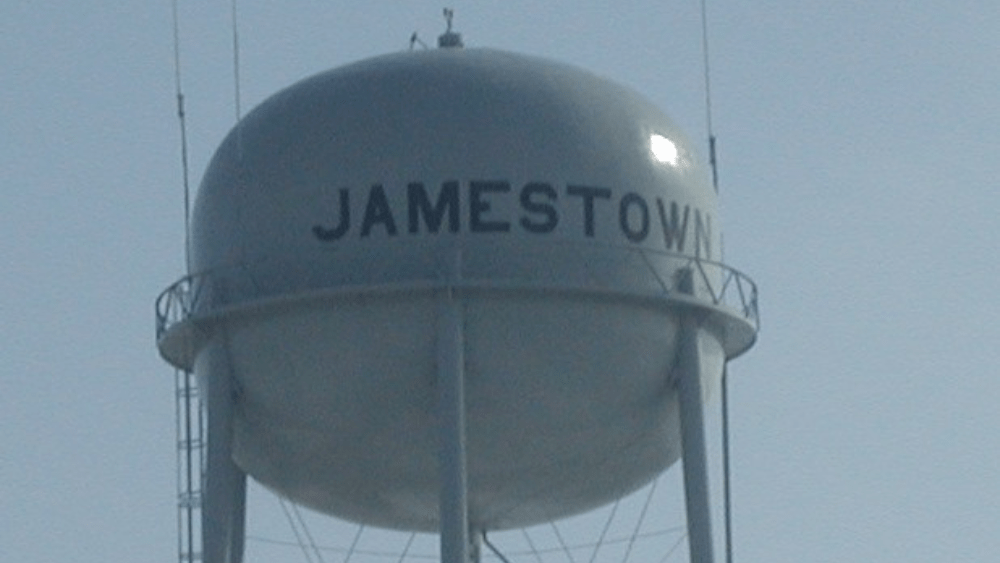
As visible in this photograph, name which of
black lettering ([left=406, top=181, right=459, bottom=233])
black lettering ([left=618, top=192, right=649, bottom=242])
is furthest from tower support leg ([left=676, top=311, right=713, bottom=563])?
black lettering ([left=406, top=181, right=459, bottom=233])

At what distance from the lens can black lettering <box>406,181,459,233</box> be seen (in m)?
35.8

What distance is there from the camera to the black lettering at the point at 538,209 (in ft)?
118

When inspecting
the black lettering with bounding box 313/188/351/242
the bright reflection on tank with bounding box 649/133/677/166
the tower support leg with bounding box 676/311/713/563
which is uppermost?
the bright reflection on tank with bounding box 649/133/677/166

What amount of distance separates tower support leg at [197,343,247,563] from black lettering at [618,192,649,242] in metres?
4.71

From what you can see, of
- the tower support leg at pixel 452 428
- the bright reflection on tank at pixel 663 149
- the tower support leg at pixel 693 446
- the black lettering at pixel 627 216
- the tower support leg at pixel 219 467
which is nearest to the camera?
the tower support leg at pixel 452 428

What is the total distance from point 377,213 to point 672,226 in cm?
346

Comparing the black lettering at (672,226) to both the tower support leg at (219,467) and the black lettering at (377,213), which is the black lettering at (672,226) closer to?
the black lettering at (377,213)

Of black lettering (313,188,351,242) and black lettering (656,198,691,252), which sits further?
black lettering (656,198,691,252)

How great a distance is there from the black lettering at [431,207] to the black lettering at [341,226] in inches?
26.7

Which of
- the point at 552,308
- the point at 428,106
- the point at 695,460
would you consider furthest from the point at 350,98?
the point at 695,460

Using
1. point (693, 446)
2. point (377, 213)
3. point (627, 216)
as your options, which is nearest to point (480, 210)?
point (377, 213)

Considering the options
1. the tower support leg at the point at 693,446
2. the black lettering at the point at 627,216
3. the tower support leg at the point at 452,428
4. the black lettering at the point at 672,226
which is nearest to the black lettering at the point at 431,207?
the tower support leg at the point at 452,428

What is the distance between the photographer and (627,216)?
3644cm

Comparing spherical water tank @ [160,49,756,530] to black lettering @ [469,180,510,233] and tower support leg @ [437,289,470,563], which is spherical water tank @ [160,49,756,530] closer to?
black lettering @ [469,180,510,233]
